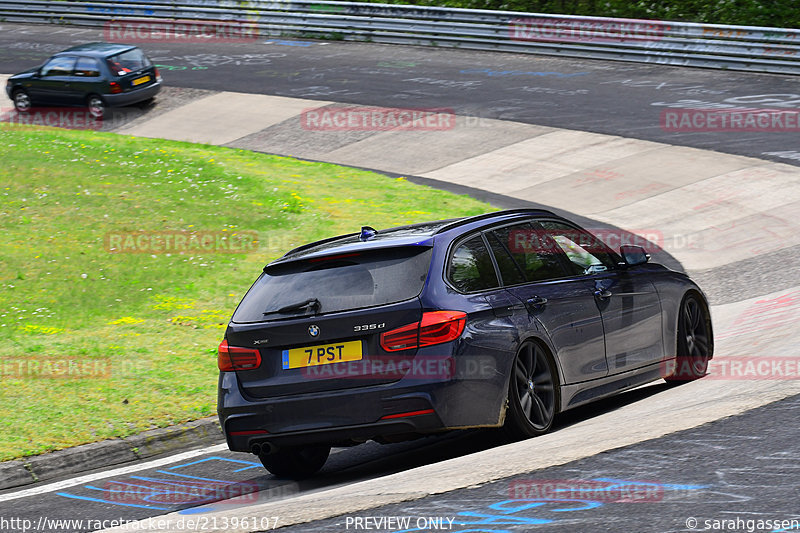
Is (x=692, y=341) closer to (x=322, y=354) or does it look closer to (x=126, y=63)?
(x=322, y=354)

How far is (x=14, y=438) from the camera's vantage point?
8.15 meters

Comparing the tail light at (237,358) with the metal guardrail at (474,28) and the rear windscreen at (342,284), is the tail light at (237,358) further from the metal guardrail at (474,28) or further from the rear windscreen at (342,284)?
the metal guardrail at (474,28)

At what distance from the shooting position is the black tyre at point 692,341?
28.6 ft

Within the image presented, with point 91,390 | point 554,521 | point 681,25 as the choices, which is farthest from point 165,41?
point 554,521

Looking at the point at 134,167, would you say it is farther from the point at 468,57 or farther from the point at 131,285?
the point at 468,57

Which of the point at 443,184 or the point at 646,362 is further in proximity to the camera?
the point at 443,184

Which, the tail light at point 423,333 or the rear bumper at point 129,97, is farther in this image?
the rear bumper at point 129,97

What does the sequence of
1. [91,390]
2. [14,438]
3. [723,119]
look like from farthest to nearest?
[723,119] < [91,390] < [14,438]

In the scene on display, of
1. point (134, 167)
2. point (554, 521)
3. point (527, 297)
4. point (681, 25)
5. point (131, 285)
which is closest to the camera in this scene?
point (554, 521)

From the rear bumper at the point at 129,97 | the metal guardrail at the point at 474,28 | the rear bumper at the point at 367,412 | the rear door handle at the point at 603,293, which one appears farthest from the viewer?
the rear bumper at the point at 129,97

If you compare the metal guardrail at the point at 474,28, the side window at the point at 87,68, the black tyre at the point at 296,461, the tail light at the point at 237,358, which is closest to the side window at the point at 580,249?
the black tyre at the point at 296,461

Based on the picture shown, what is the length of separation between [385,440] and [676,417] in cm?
181

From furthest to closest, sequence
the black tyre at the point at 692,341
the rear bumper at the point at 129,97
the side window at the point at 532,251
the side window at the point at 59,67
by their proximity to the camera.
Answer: the side window at the point at 59,67 → the rear bumper at the point at 129,97 → the black tyre at the point at 692,341 → the side window at the point at 532,251

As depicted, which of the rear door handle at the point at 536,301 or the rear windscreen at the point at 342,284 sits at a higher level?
the rear windscreen at the point at 342,284
